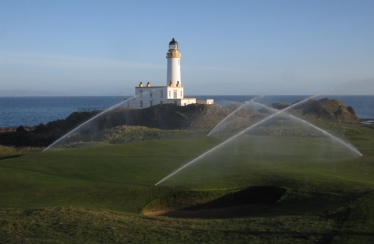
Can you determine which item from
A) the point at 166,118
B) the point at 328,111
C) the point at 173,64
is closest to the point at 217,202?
the point at 166,118

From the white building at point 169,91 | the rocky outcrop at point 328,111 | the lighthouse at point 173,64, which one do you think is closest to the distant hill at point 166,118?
the rocky outcrop at point 328,111

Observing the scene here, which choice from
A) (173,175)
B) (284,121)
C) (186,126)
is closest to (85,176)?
(173,175)

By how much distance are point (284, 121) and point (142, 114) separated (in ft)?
92.8

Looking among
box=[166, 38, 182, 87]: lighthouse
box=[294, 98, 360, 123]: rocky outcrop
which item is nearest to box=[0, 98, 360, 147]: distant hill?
box=[294, 98, 360, 123]: rocky outcrop

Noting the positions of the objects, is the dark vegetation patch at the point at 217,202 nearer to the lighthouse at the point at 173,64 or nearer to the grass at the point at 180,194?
the grass at the point at 180,194

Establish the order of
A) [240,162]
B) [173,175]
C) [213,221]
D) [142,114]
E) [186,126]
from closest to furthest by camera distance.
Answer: [213,221] → [173,175] → [240,162] → [186,126] → [142,114]

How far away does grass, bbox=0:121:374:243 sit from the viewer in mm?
13969

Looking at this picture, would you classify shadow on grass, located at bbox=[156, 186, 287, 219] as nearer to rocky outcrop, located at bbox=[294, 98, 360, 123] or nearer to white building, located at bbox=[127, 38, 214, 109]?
rocky outcrop, located at bbox=[294, 98, 360, 123]

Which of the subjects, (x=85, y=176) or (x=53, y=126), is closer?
(x=85, y=176)

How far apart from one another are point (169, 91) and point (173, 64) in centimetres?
607

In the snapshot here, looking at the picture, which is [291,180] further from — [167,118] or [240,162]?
[167,118]

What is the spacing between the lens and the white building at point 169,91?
79375mm

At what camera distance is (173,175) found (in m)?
23.7

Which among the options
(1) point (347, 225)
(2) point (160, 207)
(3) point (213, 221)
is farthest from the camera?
(2) point (160, 207)
